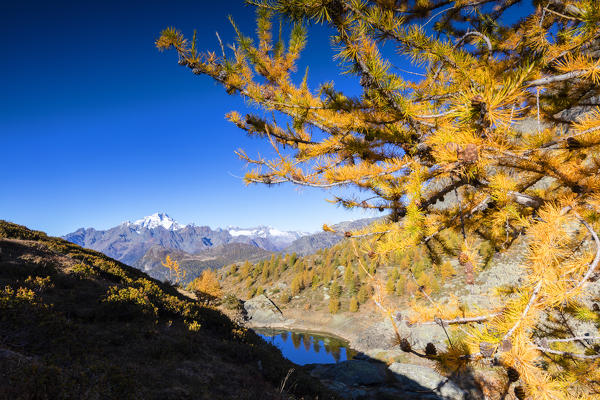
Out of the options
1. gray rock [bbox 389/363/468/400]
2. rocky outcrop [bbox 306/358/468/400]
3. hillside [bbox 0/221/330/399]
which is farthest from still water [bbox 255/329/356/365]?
hillside [bbox 0/221/330/399]

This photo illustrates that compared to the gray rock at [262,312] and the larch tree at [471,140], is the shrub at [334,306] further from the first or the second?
the larch tree at [471,140]

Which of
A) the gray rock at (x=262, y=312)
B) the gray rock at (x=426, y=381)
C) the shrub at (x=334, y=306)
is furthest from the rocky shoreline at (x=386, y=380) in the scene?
the gray rock at (x=262, y=312)

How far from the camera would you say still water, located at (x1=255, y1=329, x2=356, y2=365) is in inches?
1389

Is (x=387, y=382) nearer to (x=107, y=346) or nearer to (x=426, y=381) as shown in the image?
(x=426, y=381)

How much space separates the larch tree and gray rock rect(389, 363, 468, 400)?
11.9 metres

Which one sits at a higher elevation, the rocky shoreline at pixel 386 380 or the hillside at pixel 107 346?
the hillside at pixel 107 346

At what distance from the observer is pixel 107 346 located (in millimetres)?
6074

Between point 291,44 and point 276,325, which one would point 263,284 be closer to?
point 276,325

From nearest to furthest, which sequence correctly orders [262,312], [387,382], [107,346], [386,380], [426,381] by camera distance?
1. [107,346]
2. [426,381]
3. [387,382]
4. [386,380]
5. [262,312]

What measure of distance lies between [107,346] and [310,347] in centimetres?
4212

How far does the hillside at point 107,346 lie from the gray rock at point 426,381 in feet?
32.2

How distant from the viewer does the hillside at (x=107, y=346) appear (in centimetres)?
406

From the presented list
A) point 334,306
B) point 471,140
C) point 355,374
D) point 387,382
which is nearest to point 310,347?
point 334,306

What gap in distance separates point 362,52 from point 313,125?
1640 millimetres
